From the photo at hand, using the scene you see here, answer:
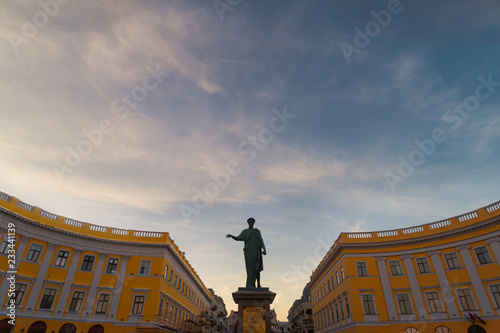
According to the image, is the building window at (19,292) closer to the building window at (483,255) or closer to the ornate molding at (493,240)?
the building window at (483,255)

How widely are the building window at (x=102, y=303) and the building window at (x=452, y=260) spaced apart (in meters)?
33.9

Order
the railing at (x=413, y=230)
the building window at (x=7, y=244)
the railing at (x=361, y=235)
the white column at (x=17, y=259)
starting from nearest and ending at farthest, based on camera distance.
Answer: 1. the white column at (x=17, y=259)
2. the building window at (x=7, y=244)
3. the railing at (x=413, y=230)
4. the railing at (x=361, y=235)

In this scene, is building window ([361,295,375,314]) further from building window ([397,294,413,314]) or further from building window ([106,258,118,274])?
building window ([106,258,118,274])

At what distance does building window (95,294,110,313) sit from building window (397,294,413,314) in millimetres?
28854

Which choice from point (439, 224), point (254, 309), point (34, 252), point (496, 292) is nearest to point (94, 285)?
point (34, 252)

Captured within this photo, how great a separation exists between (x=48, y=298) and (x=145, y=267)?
859 centimetres

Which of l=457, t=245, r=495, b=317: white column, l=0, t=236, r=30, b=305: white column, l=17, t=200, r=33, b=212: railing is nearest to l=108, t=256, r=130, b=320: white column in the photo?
l=0, t=236, r=30, b=305: white column

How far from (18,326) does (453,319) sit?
37.7 m

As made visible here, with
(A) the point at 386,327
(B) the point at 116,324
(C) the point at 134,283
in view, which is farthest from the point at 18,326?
(A) the point at 386,327

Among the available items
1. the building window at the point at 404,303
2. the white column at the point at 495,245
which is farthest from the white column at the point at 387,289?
the white column at the point at 495,245

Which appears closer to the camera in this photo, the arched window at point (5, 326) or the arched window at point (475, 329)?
the arched window at point (5, 326)

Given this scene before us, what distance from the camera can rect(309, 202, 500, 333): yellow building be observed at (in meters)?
24.8

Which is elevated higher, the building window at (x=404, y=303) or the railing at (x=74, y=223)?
the railing at (x=74, y=223)

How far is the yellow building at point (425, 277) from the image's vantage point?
2483cm
